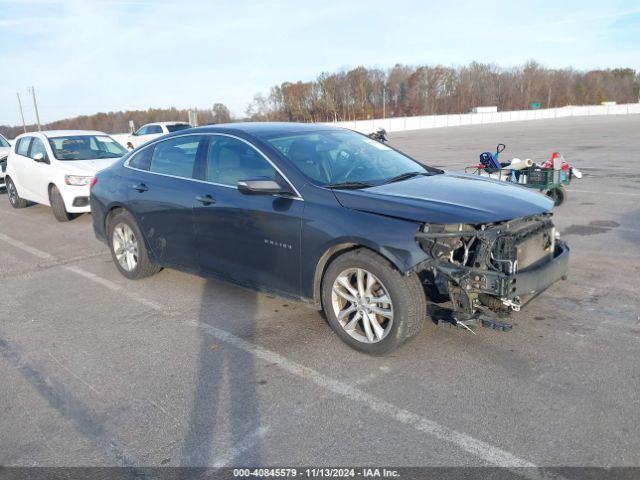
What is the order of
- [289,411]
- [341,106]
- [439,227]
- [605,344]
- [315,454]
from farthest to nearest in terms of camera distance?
[341,106] < [605,344] < [439,227] < [289,411] < [315,454]

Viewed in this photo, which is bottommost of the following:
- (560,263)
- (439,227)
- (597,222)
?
(597,222)

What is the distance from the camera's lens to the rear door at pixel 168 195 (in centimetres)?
522

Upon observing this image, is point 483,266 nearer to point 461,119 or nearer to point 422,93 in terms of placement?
point 461,119

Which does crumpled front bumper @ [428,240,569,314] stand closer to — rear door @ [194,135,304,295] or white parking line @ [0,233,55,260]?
rear door @ [194,135,304,295]

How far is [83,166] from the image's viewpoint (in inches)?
385

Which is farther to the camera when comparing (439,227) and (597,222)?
(597,222)

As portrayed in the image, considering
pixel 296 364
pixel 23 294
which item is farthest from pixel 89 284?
pixel 296 364

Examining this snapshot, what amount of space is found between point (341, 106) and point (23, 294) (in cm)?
9869

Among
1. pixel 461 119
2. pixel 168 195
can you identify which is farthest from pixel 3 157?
pixel 461 119

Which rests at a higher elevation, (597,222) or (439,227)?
(439,227)

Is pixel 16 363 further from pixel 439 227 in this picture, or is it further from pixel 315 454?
pixel 439 227

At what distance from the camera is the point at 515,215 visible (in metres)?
3.87

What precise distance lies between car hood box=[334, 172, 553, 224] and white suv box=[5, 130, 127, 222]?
7.00 metres

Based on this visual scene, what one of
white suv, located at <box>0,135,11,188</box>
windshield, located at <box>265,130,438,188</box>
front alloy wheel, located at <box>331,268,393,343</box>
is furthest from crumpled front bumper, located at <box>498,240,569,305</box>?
white suv, located at <box>0,135,11,188</box>
